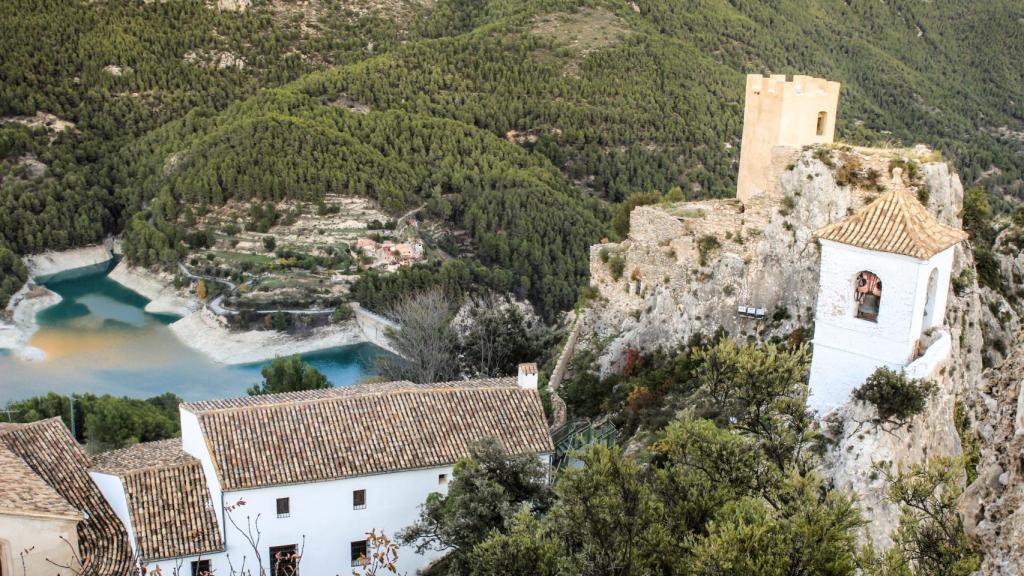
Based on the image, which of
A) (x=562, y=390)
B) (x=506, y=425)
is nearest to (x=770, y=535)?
(x=506, y=425)

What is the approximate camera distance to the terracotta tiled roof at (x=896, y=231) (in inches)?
529

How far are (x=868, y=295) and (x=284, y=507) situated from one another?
1009 cm

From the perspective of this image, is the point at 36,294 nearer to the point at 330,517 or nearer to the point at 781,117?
the point at 330,517

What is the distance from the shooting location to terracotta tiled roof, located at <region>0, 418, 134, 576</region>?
56.4 feet

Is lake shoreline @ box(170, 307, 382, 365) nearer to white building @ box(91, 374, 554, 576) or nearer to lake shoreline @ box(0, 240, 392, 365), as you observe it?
lake shoreline @ box(0, 240, 392, 365)

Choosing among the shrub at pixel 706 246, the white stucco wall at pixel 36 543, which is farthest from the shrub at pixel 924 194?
the white stucco wall at pixel 36 543

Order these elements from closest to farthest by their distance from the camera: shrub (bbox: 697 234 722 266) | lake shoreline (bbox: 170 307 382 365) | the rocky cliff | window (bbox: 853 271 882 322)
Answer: the rocky cliff, window (bbox: 853 271 882 322), shrub (bbox: 697 234 722 266), lake shoreline (bbox: 170 307 382 365)

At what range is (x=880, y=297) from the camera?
13.8 meters

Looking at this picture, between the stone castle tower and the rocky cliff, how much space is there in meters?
1.00

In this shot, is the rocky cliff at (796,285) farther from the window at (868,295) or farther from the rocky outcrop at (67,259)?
the rocky outcrop at (67,259)

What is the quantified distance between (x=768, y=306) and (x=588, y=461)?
30.3 feet

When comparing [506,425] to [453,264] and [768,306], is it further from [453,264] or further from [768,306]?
[453,264]

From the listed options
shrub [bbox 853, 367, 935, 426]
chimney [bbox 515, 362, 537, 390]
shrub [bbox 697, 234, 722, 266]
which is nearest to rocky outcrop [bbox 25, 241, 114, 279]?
chimney [bbox 515, 362, 537, 390]

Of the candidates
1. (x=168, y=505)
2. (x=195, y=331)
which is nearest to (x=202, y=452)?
(x=168, y=505)
